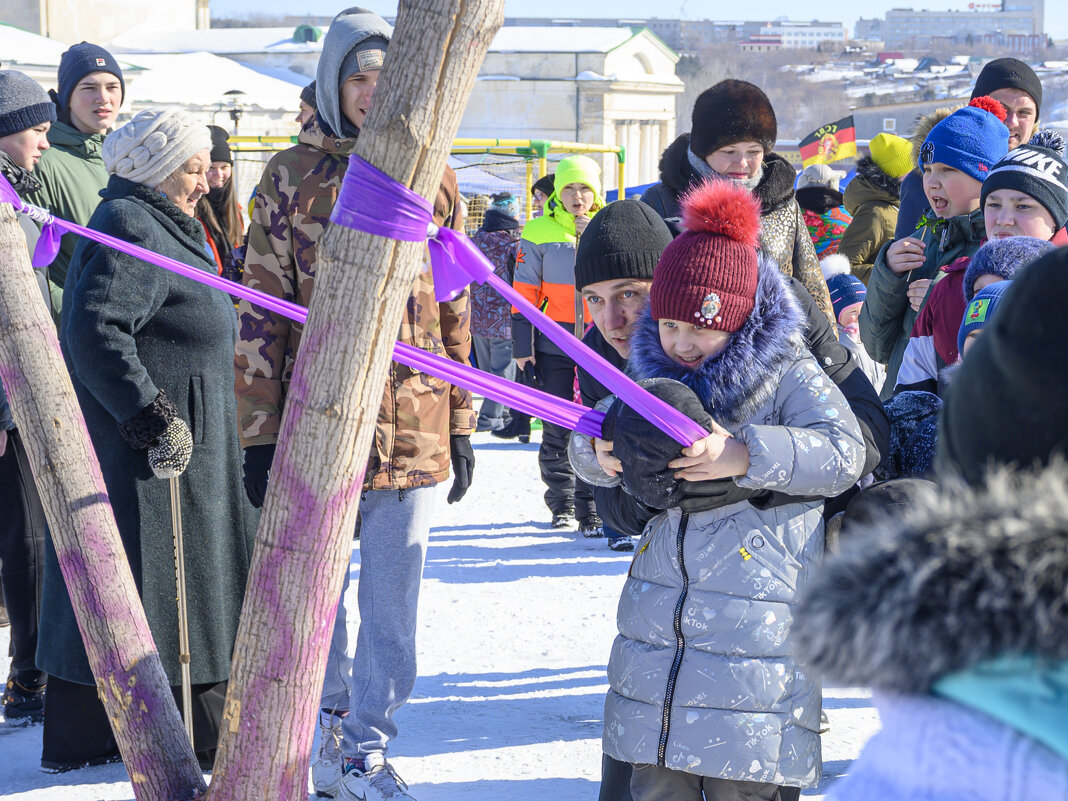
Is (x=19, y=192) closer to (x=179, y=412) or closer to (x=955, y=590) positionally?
(x=179, y=412)

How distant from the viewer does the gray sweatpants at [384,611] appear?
9.73 ft

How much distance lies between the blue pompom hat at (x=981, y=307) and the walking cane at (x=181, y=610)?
213cm

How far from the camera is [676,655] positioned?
7.38 ft

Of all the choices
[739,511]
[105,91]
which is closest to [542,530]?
[105,91]

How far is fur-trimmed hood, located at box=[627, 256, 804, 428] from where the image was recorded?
226 cm

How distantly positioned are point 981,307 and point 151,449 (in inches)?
87.6

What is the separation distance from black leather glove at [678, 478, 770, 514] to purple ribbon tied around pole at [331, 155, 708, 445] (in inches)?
5.2

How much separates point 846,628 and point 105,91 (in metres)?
4.51

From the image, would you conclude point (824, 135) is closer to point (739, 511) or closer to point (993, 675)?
point (739, 511)

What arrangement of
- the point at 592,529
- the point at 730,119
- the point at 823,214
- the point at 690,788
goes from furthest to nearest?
1. the point at 823,214
2. the point at 592,529
3. the point at 730,119
4. the point at 690,788

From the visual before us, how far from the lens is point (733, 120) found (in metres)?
3.51

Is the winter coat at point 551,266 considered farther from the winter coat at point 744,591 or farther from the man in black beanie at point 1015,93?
the winter coat at point 744,591

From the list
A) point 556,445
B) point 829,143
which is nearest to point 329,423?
point 556,445

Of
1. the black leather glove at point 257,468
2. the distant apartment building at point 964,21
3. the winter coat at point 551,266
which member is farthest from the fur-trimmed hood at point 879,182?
the distant apartment building at point 964,21
